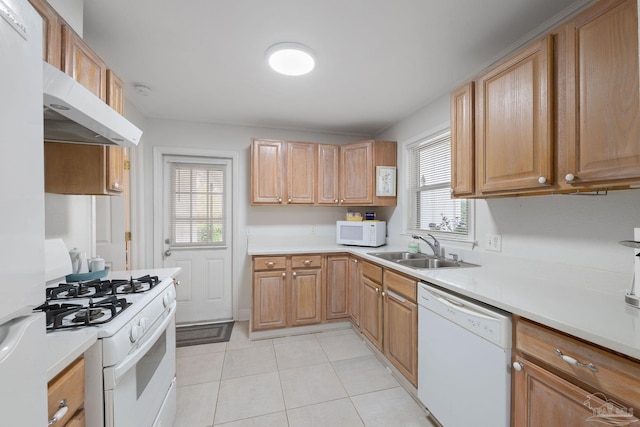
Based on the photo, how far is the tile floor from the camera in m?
1.69

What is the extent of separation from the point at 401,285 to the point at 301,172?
178 centimetres

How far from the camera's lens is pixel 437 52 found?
1815 mm

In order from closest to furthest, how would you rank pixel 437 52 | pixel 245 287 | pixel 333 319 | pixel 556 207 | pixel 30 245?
pixel 30 245 < pixel 556 207 < pixel 437 52 < pixel 333 319 < pixel 245 287

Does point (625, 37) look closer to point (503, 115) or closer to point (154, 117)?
point (503, 115)

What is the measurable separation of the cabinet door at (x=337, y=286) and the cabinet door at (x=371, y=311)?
0.31 m

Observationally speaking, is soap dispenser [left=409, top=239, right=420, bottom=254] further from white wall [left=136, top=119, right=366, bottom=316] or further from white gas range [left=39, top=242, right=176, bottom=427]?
white gas range [left=39, top=242, right=176, bottom=427]

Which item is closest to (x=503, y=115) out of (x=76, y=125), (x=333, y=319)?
(x=76, y=125)

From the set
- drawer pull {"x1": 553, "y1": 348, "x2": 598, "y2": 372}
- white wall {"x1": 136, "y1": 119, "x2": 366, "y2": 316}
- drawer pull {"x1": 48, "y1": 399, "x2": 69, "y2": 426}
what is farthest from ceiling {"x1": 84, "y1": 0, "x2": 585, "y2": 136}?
drawer pull {"x1": 48, "y1": 399, "x2": 69, "y2": 426}

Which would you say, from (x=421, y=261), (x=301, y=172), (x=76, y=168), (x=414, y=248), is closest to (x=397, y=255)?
(x=414, y=248)

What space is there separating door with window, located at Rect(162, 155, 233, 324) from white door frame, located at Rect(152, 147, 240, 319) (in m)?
0.04

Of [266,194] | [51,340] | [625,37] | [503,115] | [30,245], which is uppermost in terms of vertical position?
[625,37]

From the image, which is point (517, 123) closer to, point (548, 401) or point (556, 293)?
point (556, 293)

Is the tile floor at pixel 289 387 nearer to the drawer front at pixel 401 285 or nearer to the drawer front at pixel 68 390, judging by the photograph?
the drawer front at pixel 401 285

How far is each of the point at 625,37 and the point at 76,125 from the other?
2300 mm
